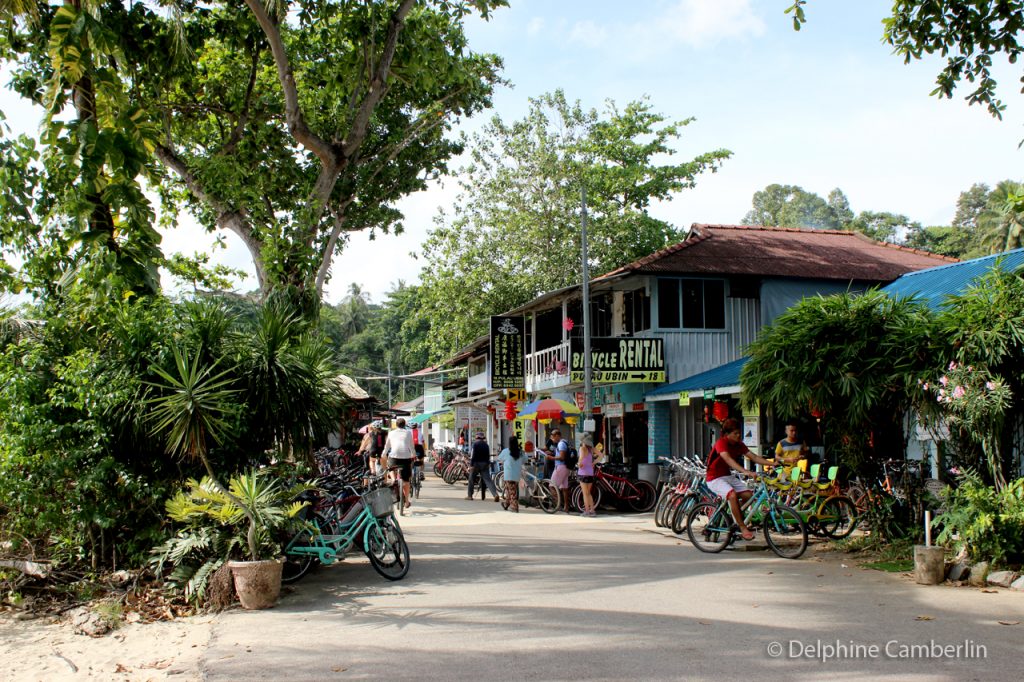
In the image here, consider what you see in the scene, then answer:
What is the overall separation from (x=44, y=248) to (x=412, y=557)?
551cm

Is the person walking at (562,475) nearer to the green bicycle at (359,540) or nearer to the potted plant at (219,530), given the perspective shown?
the green bicycle at (359,540)

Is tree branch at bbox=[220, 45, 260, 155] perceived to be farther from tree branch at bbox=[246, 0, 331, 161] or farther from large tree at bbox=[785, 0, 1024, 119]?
large tree at bbox=[785, 0, 1024, 119]

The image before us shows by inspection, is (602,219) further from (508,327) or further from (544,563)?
(544,563)

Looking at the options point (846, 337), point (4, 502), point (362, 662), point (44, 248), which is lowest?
point (362, 662)

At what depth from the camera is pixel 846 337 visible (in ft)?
36.4

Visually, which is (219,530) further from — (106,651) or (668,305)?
(668,305)

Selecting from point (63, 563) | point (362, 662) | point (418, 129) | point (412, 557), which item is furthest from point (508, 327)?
point (362, 662)

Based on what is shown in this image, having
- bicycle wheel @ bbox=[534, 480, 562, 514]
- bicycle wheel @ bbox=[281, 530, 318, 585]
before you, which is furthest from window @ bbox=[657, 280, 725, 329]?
bicycle wheel @ bbox=[281, 530, 318, 585]

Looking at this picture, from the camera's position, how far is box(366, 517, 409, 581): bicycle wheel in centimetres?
961

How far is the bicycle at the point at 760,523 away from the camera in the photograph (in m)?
10.9

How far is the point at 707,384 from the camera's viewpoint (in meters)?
19.3

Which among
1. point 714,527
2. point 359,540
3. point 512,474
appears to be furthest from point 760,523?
point 512,474

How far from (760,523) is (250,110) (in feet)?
37.8

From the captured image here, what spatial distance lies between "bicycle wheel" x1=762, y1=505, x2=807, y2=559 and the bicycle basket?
4.53 m
